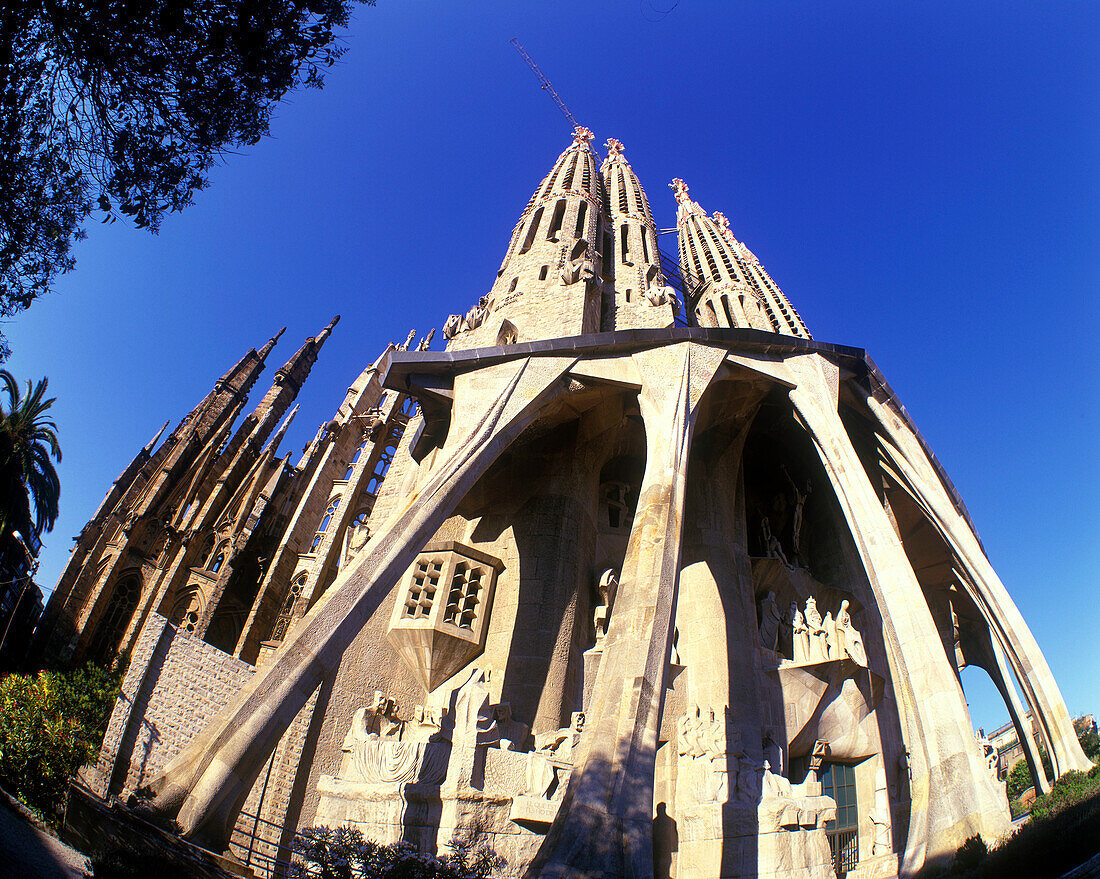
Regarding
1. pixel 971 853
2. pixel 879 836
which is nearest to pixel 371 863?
→ pixel 971 853

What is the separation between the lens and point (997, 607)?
32.6 ft

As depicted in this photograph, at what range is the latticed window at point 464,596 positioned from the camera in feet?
34.0

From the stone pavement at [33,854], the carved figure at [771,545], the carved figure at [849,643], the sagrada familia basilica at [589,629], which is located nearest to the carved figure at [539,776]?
the sagrada familia basilica at [589,629]

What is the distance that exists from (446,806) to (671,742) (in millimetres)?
3530

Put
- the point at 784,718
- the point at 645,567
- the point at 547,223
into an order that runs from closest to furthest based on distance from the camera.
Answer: the point at 645,567
the point at 784,718
the point at 547,223

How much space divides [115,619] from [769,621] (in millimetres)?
16065

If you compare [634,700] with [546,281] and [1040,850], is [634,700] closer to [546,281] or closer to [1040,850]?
[1040,850]

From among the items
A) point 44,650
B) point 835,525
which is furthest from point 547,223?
point 44,650

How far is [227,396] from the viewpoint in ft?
78.8

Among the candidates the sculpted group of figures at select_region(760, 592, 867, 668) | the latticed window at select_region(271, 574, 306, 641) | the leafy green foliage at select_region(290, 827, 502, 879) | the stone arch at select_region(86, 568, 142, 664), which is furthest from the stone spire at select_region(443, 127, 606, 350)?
the leafy green foliage at select_region(290, 827, 502, 879)

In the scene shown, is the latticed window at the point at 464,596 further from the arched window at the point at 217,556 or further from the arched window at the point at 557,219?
the arched window at the point at 557,219

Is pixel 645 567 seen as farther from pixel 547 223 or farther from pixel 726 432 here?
pixel 547 223

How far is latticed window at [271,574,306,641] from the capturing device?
1472 centimetres

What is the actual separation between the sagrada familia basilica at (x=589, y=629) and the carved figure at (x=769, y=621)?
0.06m
